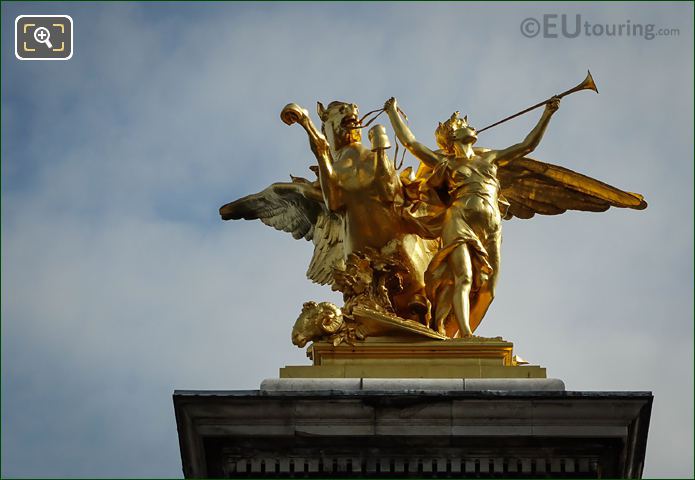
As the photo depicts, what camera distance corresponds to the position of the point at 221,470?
2627 centimetres

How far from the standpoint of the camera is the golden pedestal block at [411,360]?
90.3ft

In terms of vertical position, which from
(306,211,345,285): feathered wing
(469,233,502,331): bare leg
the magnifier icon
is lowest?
(469,233,502,331): bare leg

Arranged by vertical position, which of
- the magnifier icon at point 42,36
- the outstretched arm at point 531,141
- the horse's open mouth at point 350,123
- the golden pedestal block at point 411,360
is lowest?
the golden pedestal block at point 411,360

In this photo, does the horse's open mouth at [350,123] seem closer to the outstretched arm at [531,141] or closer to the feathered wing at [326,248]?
the feathered wing at [326,248]

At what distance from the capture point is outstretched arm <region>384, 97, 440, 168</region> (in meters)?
29.4

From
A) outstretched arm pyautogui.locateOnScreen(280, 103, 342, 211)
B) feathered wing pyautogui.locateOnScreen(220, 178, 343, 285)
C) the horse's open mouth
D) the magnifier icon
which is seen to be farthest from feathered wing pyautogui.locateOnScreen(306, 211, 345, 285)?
the magnifier icon

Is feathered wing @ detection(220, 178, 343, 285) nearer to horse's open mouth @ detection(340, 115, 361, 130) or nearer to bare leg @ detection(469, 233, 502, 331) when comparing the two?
horse's open mouth @ detection(340, 115, 361, 130)

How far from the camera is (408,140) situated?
29531 millimetres

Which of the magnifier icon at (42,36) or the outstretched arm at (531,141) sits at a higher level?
the magnifier icon at (42,36)

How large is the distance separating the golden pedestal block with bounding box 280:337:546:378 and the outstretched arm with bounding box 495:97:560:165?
276cm

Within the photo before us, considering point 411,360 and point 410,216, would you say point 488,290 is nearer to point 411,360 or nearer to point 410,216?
point 410,216

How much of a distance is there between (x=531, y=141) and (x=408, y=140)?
1.58 metres

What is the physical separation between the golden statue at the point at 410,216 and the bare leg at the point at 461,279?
0.5 inches

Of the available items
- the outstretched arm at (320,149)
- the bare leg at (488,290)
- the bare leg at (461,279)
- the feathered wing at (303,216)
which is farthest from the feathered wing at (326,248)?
the bare leg at (488,290)
